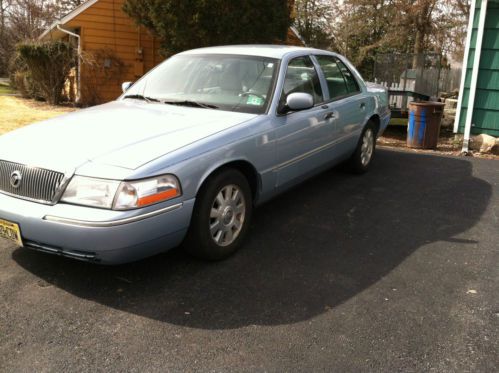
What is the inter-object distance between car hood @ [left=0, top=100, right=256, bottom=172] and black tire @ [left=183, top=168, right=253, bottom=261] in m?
0.37

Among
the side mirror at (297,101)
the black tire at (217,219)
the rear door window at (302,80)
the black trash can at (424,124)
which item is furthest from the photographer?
the black trash can at (424,124)

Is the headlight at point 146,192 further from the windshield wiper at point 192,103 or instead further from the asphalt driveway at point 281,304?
the windshield wiper at point 192,103

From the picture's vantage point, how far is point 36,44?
46.0ft

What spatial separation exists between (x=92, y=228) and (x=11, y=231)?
2.20ft

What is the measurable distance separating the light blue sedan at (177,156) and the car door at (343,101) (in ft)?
0.12

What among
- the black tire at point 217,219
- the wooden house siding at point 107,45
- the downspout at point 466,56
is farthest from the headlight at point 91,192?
the wooden house siding at point 107,45

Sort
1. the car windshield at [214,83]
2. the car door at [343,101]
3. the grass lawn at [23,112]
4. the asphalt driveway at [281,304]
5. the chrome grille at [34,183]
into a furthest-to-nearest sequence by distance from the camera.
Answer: the grass lawn at [23,112] < the car door at [343,101] < the car windshield at [214,83] < the chrome grille at [34,183] < the asphalt driveway at [281,304]

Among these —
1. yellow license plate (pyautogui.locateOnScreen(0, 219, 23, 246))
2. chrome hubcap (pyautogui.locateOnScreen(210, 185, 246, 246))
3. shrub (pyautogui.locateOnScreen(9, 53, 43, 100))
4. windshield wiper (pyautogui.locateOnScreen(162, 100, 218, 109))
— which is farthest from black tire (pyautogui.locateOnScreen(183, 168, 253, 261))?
shrub (pyautogui.locateOnScreen(9, 53, 43, 100))

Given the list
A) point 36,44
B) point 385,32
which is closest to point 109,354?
point 36,44

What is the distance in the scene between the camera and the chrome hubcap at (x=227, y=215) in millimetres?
3684

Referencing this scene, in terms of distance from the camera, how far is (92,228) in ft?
9.62

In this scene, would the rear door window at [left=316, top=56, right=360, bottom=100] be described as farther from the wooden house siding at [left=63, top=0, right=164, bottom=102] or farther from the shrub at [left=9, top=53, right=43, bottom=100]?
the shrub at [left=9, top=53, right=43, bottom=100]

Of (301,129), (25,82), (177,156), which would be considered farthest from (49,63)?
(177,156)

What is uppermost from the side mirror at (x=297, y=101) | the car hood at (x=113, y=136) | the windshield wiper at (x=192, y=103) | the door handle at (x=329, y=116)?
the side mirror at (x=297, y=101)
